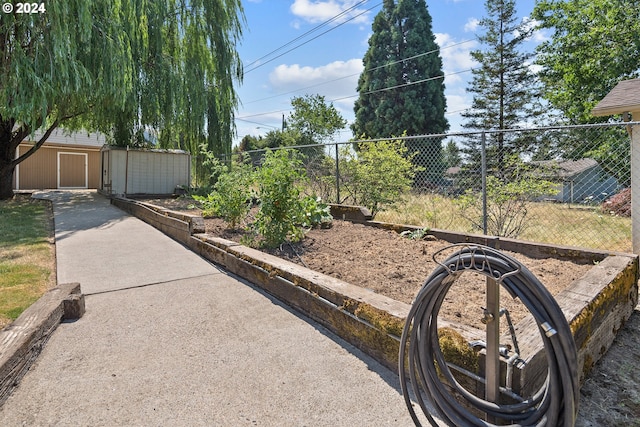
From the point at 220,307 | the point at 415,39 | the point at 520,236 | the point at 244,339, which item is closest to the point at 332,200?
the point at 520,236

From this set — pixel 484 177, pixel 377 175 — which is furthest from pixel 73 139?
pixel 484 177

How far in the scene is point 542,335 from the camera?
1149 millimetres

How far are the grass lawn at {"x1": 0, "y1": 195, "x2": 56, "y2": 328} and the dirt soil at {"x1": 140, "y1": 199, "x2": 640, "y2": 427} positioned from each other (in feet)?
6.94

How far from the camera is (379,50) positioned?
1058 inches

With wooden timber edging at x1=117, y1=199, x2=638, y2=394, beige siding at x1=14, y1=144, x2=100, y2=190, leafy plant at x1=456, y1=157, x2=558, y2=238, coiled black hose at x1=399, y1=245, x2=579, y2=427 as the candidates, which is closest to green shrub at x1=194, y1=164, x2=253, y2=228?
wooden timber edging at x1=117, y1=199, x2=638, y2=394

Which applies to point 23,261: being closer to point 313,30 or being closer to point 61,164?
point 61,164

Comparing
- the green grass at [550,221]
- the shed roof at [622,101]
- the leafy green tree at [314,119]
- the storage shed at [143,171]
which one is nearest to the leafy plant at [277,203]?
the green grass at [550,221]

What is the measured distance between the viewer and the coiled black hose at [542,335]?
112cm

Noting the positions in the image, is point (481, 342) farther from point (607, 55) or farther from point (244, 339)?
A: point (607, 55)

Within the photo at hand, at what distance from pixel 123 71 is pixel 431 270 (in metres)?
7.90

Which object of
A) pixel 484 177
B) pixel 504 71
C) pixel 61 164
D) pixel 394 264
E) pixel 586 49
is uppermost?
pixel 504 71

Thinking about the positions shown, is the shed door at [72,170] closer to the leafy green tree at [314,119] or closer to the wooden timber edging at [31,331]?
the leafy green tree at [314,119]

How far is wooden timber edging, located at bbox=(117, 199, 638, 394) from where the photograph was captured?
1.76 metres

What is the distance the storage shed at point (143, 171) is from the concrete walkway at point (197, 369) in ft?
34.4
